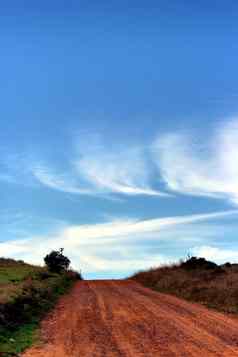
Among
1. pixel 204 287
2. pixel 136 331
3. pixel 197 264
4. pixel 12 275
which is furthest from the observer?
pixel 197 264

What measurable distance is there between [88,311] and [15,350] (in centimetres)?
946

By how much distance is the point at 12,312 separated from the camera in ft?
65.8

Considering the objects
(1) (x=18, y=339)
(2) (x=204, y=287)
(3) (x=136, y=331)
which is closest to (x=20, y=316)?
(1) (x=18, y=339)

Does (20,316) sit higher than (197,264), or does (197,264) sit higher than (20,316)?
(197,264)

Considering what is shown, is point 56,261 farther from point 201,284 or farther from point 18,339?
point 18,339

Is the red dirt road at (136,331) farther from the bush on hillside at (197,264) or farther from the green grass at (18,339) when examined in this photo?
the bush on hillside at (197,264)

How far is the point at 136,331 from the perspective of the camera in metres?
16.9

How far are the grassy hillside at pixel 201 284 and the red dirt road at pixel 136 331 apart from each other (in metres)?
2.44

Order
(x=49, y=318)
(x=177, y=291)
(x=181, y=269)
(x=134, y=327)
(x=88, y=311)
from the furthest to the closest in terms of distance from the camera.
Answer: (x=181, y=269)
(x=177, y=291)
(x=88, y=311)
(x=49, y=318)
(x=134, y=327)

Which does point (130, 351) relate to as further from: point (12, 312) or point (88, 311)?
point (88, 311)

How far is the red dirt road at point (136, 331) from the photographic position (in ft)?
44.5

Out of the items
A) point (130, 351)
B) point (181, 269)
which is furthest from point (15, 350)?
point (181, 269)

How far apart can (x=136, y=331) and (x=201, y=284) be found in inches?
728

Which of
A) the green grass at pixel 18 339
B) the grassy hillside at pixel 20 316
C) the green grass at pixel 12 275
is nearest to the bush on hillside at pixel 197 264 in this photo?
the green grass at pixel 12 275
